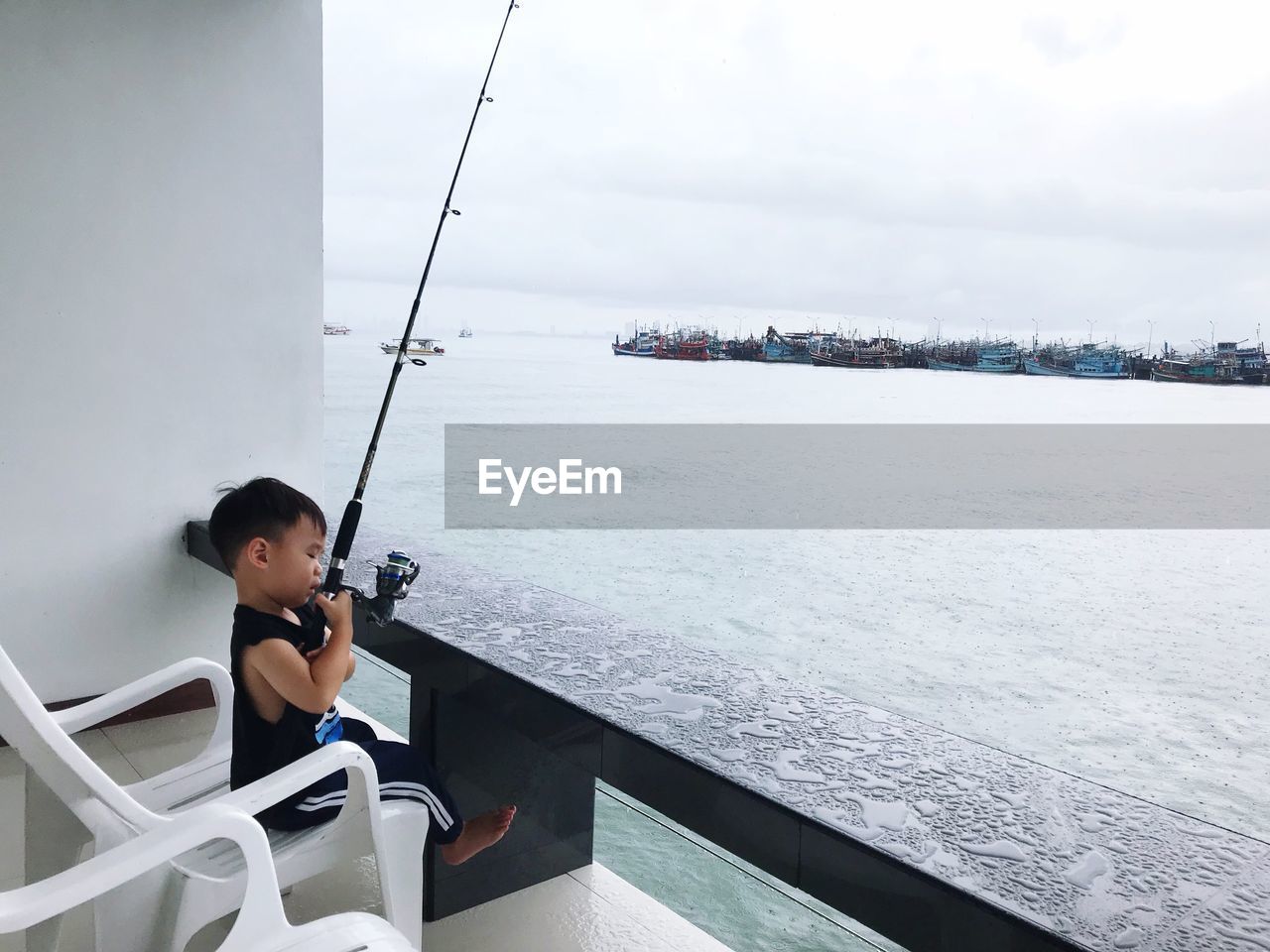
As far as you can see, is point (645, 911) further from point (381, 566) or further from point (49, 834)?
point (49, 834)

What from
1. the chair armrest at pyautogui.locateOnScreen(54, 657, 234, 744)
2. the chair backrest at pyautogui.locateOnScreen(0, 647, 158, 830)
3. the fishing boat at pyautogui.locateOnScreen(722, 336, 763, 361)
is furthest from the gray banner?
the chair backrest at pyautogui.locateOnScreen(0, 647, 158, 830)

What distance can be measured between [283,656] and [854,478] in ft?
66.5

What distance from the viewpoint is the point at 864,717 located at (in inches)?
62.0

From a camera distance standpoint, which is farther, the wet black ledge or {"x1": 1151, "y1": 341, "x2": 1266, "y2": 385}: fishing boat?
{"x1": 1151, "y1": 341, "x2": 1266, "y2": 385}: fishing boat

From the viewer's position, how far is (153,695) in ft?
5.23

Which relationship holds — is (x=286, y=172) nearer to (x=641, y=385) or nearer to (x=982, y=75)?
(x=641, y=385)

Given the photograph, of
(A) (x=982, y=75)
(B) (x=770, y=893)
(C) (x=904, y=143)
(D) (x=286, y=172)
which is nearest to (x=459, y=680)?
(B) (x=770, y=893)

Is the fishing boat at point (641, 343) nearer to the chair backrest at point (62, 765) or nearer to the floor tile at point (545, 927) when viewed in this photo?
the floor tile at point (545, 927)

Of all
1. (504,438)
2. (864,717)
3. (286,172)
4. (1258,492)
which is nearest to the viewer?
(864,717)

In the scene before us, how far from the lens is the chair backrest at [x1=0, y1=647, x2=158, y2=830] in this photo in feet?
4.01

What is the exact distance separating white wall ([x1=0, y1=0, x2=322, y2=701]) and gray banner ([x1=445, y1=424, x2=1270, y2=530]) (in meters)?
11.7

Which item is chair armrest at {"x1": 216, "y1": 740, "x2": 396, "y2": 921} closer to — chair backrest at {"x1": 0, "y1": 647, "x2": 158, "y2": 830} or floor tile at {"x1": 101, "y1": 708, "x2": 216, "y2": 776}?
chair backrest at {"x1": 0, "y1": 647, "x2": 158, "y2": 830}

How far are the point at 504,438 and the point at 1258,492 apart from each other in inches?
546

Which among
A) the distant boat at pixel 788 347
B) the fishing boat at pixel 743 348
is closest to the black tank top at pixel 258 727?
the distant boat at pixel 788 347
